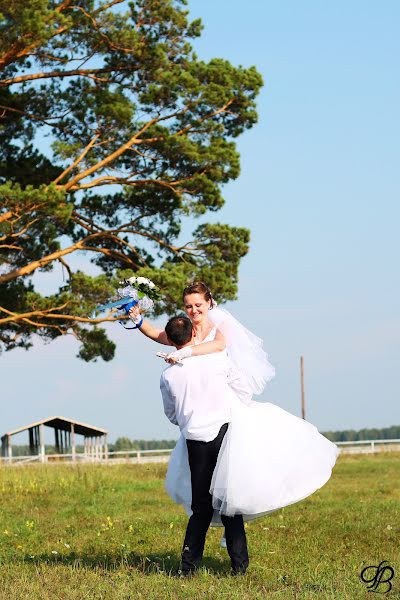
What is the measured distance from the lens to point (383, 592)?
612cm

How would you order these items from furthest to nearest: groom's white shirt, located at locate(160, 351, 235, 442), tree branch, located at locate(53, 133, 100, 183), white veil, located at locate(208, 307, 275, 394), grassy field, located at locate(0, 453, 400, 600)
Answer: tree branch, located at locate(53, 133, 100, 183) → white veil, located at locate(208, 307, 275, 394) → groom's white shirt, located at locate(160, 351, 235, 442) → grassy field, located at locate(0, 453, 400, 600)

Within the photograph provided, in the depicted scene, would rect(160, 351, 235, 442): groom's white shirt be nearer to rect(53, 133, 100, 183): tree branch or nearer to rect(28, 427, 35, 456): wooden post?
rect(53, 133, 100, 183): tree branch

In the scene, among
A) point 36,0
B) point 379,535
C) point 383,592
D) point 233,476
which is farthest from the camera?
point 36,0

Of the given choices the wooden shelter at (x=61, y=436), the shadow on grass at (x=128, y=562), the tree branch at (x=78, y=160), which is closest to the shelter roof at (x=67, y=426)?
the wooden shelter at (x=61, y=436)

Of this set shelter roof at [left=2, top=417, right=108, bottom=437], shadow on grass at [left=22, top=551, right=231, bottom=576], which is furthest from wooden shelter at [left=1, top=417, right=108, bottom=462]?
shadow on grass at [left=22, top=551, right=231, bottom=576]

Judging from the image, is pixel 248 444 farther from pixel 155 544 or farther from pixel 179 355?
pixel 155 544

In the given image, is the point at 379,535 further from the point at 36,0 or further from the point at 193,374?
the point at 36,0

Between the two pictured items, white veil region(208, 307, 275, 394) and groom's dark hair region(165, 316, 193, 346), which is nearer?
groom's dark hair region(165, 316, 193, 346)

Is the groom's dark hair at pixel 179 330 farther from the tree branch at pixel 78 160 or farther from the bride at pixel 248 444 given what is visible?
the tree branch at pixel 78 160

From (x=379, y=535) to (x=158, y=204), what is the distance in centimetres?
1893

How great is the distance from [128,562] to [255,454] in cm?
199

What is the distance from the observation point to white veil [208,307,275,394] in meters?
7.38

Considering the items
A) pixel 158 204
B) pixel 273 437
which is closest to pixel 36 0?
pixel 158 204

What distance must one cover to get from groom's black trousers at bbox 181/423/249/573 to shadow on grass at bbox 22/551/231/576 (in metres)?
0.21
